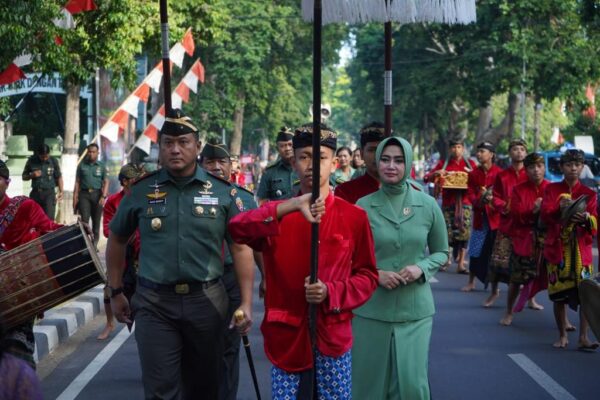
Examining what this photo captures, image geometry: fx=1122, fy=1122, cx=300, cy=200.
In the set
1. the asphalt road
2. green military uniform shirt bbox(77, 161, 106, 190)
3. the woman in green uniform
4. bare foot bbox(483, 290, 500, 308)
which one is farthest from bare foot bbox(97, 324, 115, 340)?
green military uniform shirt bbox(77, 161, 106, 190)

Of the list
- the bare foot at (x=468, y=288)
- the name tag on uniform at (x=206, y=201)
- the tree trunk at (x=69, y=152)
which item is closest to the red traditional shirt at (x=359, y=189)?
the name tag on uniform at (x=206, y=201)

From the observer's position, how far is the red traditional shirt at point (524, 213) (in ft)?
35.5

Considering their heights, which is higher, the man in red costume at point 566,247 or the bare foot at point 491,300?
the man in red costume at point 566,247

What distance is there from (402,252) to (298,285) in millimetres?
1191

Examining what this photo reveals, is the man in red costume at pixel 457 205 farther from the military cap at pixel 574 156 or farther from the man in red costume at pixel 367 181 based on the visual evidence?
the man in red costume at pixel 367 181

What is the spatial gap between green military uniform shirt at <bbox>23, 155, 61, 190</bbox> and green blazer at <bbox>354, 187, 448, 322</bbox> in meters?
13.7

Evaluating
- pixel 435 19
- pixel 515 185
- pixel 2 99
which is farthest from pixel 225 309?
pixel 2 99

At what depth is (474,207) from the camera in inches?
561

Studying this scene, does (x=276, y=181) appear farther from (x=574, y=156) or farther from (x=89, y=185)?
(x=89, y=185)

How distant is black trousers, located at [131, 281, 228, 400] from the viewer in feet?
18.3

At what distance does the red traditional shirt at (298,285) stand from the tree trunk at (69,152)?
18.0 meters

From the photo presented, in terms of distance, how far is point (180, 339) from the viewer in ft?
18.7

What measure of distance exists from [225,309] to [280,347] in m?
0.92

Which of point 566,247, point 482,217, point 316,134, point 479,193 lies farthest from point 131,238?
point 479,193
